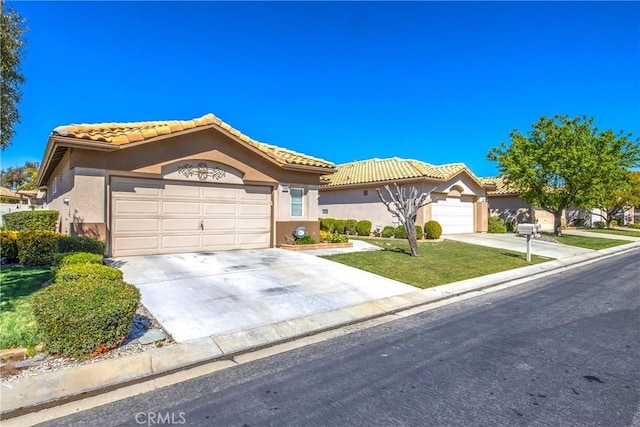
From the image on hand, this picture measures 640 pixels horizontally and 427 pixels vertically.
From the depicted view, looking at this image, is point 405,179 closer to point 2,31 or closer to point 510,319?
point 510,319

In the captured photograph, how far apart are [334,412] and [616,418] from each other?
2.56 metres

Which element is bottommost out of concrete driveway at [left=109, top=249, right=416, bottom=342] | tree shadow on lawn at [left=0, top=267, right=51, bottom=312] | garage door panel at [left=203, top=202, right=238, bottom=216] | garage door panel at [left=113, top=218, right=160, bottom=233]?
concrete driveway at [left=109, top=249, right=416, bottom=342]

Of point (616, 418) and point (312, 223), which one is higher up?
point (312, 223)

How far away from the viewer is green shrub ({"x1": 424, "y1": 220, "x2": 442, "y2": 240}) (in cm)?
2064

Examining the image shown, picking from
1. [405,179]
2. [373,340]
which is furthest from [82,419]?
[405,179]

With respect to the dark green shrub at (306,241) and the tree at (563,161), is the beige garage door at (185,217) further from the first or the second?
the tree at (563,161)

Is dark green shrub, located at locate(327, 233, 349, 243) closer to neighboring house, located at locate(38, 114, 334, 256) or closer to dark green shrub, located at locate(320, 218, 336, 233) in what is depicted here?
neighboring house, located at locate(38, 114, 334, 256)

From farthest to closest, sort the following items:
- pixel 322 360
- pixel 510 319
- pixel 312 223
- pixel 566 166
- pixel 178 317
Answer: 1. pixel 566 166
2. pixel 312 223
3. pixel 510 319
4. pixel 178 317
5. pixel 322 360

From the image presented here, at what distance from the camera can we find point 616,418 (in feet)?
11.4

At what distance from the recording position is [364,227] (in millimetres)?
23328

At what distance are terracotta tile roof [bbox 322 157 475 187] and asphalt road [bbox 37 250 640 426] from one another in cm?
1490

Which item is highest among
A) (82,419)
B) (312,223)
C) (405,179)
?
(405,179)

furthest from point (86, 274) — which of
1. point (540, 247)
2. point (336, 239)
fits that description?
point (540, 247)

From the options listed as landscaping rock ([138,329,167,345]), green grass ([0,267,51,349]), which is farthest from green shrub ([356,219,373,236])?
landscaping rock ([138,329,167,345])
